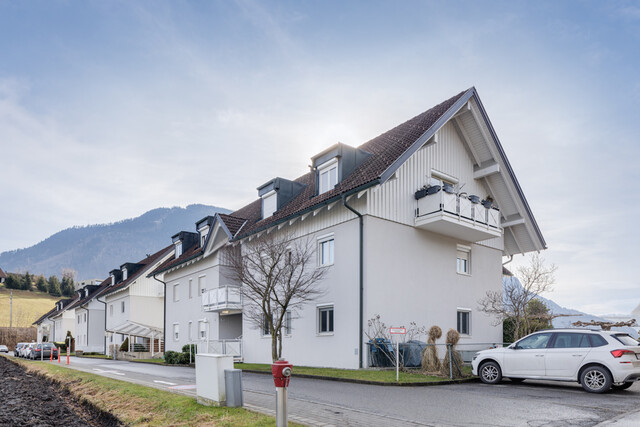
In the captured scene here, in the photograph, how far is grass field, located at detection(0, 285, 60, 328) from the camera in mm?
92488

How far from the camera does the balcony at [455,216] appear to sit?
2117cm

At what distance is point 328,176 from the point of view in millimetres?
23688

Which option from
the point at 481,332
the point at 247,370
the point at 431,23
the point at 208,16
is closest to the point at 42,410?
the point at 247,370

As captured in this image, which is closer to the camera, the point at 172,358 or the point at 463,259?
the point at 463,259

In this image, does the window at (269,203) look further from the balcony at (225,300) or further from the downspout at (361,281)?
the downspout at (361,281)

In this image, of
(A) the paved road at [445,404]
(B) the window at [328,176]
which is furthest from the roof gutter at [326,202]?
(A) the paved road at [445,404]

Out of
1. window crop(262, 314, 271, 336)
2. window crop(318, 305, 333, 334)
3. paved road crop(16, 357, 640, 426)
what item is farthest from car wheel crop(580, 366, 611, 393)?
window crop(262, 314, 271, 336)

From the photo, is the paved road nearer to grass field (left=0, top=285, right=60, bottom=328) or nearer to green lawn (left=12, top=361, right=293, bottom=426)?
green lawn (left=12, top=361, right=293, bottom=426)

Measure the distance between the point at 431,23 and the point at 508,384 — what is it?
1071 centimetres

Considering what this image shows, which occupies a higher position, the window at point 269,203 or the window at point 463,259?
the window at point 269,203

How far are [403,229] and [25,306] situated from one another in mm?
97737

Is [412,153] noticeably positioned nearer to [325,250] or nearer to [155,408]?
[325,250]

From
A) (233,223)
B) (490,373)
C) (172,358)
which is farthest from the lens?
(233,223)

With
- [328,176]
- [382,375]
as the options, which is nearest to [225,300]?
[328,176]
